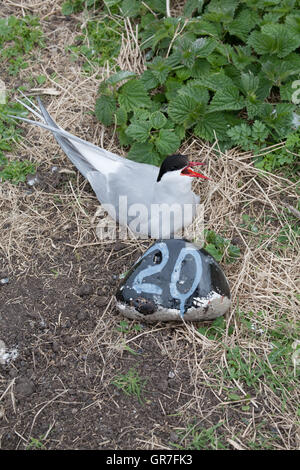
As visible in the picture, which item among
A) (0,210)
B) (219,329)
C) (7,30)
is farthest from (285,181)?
(7,30)

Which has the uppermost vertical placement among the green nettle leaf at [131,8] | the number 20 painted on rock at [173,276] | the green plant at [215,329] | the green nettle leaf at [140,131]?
the green nettle leaf at [131,8]

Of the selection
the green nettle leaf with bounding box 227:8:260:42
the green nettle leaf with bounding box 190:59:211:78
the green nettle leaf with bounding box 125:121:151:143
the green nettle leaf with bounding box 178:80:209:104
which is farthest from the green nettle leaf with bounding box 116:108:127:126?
the green nettle leaf with bounding box 227:8:260:42

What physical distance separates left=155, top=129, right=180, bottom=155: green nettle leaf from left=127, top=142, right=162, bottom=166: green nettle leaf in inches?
2.0

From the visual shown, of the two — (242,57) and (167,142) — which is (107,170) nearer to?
(167,142)

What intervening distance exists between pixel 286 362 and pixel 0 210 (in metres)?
1.83

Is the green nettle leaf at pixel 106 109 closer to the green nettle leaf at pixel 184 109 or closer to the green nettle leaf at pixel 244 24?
the green nettle leaf at pixel 184 109

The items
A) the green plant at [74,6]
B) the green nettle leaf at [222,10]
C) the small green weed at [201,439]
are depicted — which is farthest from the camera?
the green plant at [74,6]

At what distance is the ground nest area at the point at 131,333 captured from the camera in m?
2.14

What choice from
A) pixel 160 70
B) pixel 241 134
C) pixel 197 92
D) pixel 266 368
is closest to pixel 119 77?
pixel 160 70

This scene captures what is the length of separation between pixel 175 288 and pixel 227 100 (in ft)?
4.33

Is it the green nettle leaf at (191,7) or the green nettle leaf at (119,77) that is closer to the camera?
the green nettle leaf at (119,77)

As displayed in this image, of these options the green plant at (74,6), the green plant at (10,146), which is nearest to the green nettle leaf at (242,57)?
the green plant at (74,6)

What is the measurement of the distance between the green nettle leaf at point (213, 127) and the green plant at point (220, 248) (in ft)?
2.25

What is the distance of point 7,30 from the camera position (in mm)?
3695
